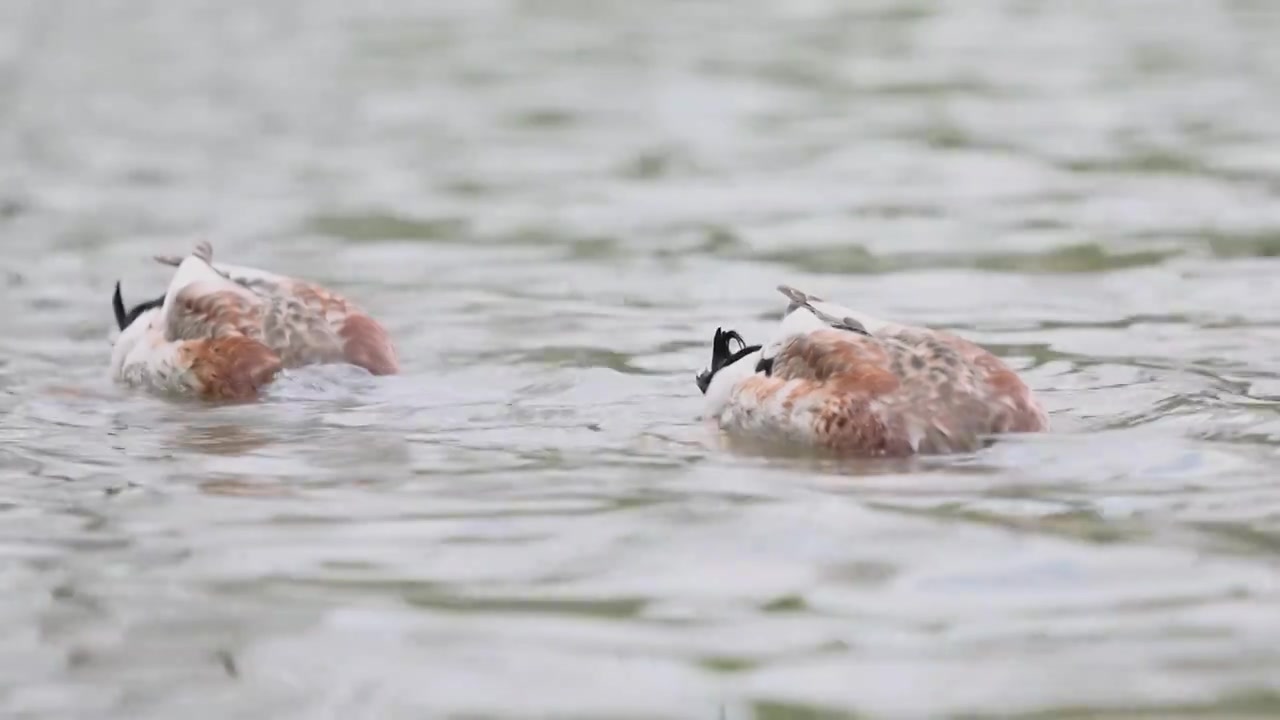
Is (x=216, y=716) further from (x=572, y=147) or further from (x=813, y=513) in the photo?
(x=572, y=147)

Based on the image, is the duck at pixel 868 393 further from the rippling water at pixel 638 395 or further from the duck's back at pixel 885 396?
the rippling water at pixel 638 395

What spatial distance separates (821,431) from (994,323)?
333 centimetres

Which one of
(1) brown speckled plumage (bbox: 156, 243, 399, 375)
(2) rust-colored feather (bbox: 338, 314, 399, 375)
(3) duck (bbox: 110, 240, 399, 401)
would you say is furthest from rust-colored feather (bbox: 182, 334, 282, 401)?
(2) rust-colored feather (bbox: 338, 314, 399, 375)

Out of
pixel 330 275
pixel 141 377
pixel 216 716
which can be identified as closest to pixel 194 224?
pixel 330 275

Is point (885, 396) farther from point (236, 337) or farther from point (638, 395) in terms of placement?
point (236, 337)

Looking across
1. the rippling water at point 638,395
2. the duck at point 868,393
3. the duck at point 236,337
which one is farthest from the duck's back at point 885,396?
the duck at point 236,337

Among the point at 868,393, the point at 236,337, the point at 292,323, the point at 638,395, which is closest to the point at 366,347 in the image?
the point at 292,323

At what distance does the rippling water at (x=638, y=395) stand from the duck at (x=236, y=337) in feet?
0.57

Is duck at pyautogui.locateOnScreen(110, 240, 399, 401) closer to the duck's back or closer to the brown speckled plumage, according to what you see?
the brown speckled plumage

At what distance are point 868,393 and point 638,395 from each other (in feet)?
5.41

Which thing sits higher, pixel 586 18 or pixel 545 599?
pixel 586 18

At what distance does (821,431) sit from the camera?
985 cm

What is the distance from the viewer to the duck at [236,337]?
1145 cm

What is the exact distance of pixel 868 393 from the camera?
9.88 meters
